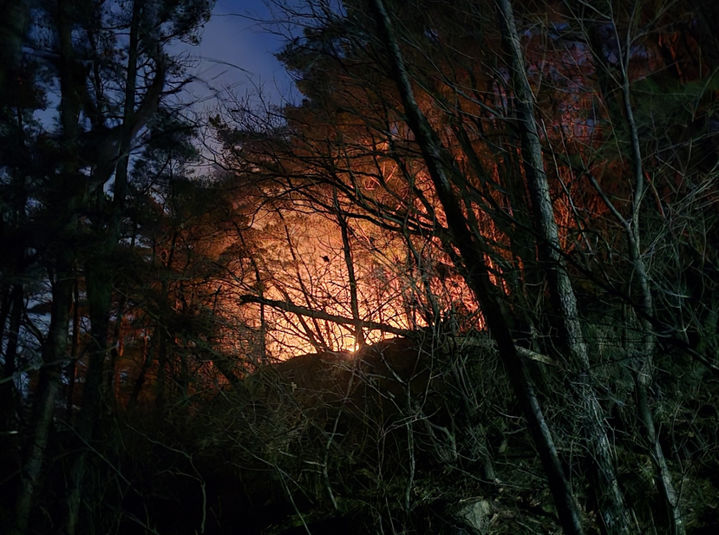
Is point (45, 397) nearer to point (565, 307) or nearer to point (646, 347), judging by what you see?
point (565, 307)

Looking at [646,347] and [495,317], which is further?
[646,347]

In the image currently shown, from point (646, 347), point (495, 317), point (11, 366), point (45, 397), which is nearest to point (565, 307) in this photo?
point (646, 347)

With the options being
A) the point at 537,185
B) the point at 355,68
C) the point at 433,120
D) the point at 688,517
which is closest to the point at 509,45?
the point at 537,185

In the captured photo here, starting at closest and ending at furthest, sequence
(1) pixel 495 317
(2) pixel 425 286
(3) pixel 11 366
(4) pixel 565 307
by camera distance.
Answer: (1) pixel 495 317 → (4) pixel 565 307 → (2) pixel 425 286 → (3) pixel 11 366

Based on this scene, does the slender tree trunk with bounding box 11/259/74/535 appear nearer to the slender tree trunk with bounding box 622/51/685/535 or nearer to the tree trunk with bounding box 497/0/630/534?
the tree trunk with bounding box 497/0/630/534

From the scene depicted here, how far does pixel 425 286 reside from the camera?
5727 mm

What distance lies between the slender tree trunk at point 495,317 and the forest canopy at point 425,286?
19 millimetres

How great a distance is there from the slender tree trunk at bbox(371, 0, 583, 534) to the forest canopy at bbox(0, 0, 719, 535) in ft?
0.06

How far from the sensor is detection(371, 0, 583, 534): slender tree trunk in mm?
2956

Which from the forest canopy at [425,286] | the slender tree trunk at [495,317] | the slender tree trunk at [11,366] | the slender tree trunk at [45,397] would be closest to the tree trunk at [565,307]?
the forest canopy at [425,286]

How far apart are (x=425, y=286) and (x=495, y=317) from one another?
8.96 feet

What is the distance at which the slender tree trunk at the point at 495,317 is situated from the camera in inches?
116

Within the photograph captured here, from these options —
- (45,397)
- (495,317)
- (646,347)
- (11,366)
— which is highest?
(11,366)

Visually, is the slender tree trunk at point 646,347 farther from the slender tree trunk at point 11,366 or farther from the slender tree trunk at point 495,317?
the slender tree trunk at point 11,366
